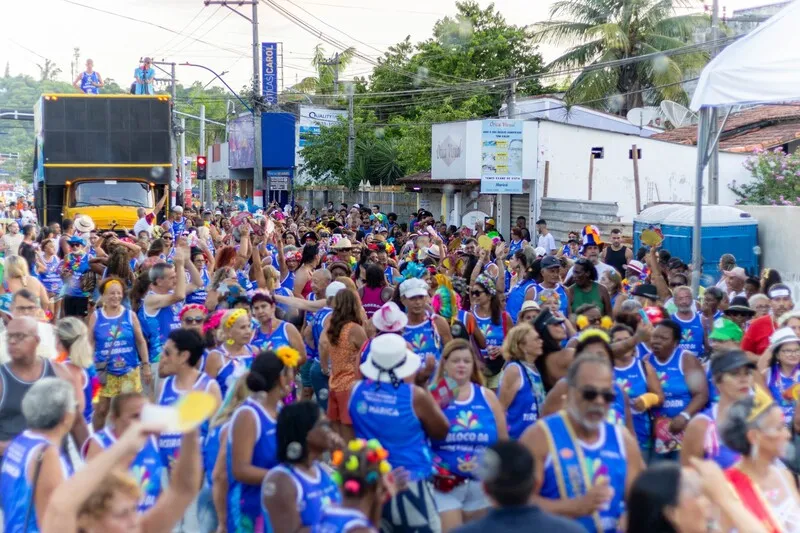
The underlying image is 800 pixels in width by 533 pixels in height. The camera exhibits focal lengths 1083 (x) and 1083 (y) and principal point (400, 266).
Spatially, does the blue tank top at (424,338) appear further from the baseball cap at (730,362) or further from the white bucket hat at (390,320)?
the baseball cap at (730,362)

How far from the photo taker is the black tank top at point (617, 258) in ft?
49.1

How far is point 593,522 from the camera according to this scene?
15.2 feet

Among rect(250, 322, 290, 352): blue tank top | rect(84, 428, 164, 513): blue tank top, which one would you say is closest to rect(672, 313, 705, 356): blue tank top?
rect(250, 322, 290, 352): blue tank top

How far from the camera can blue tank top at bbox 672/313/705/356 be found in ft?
29.3

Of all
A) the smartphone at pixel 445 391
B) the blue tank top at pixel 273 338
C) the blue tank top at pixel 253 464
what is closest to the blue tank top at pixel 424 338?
the blue tank top at pixel 273 338

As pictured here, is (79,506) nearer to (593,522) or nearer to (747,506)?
(593,522)

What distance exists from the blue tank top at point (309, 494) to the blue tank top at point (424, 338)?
357cm

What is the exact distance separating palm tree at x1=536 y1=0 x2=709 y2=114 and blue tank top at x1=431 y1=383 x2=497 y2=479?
3343cm

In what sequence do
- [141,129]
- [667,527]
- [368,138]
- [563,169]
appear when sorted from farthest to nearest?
[368,138] → [563,169] → [141,129] → [667,527]

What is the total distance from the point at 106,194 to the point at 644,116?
19.5 metres

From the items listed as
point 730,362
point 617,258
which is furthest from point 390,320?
point 617,258

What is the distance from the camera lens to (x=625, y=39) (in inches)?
1490

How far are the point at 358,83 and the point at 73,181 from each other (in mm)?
34688

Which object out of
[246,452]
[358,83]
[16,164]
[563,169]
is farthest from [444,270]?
[16,164]
